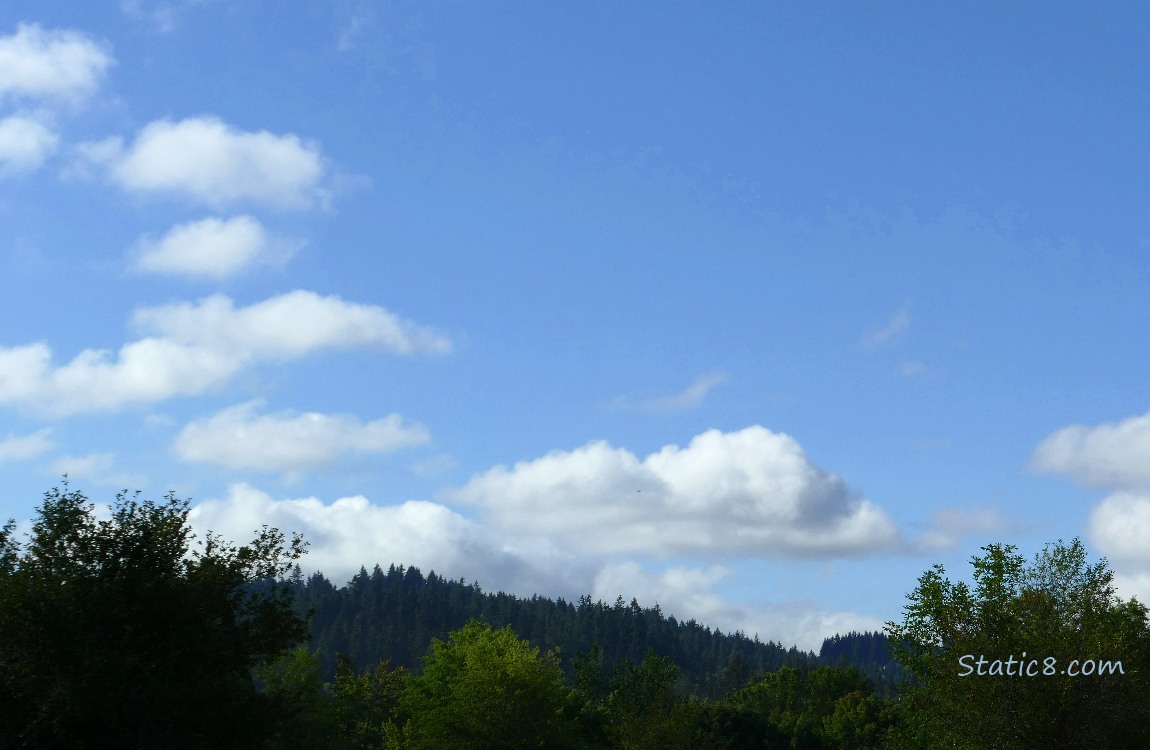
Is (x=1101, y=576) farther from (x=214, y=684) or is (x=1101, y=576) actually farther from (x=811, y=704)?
(x=811, y=704)

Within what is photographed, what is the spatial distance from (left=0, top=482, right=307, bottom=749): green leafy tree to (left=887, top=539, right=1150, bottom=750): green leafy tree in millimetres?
24066

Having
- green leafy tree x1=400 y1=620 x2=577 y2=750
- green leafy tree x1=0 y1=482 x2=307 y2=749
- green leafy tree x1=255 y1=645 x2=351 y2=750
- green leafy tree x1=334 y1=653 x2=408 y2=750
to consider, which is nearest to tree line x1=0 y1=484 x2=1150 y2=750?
green leafy tree x1=0 y1=482 x2=307 y2=749

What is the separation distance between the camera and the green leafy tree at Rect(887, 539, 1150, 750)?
130ft

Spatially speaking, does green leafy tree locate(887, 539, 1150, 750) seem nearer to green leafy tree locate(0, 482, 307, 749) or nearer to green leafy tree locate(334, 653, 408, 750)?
green leafy tree locate(0, 482, 307, 749)

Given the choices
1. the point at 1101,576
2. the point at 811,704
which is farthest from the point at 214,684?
the point at 811,704

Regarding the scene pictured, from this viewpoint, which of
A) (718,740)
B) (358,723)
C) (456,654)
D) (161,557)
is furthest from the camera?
(358,723)

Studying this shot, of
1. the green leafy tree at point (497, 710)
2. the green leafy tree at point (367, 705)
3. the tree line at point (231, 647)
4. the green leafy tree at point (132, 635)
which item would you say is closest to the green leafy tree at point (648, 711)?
the green leafy tree at point (497, 710)

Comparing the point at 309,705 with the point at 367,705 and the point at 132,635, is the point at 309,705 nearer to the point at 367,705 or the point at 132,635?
the point at 367,705

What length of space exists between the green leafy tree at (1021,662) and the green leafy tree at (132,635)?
79.0 ft

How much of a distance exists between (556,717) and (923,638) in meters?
Result: 35.9

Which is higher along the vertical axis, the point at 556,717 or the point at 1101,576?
the point at 1101,576

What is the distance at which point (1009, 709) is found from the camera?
39.9 m

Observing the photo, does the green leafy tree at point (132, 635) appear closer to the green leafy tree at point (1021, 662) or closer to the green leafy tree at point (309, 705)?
the green leafy tree at point (1021, 662)

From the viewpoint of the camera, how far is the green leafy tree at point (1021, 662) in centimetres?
3975
